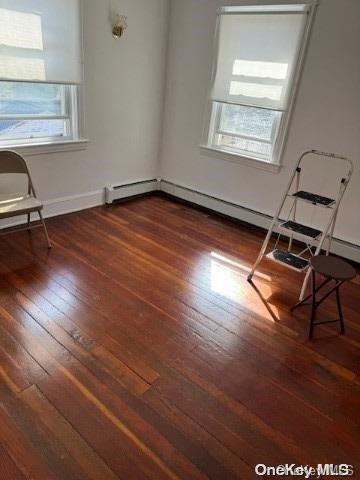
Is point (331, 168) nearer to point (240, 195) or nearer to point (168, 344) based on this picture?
point (240, 195)

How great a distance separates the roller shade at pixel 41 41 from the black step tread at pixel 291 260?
2405mm

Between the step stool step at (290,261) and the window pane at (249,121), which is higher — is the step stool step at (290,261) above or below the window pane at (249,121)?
below

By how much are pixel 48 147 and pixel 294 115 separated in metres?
2.29

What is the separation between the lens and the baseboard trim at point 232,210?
10.1ft

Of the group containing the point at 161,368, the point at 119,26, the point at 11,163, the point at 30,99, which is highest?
the point at 119,26

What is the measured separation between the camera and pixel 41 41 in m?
Result: 2.77

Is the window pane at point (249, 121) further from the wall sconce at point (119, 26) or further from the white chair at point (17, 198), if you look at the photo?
the white chair at point (17, 198)

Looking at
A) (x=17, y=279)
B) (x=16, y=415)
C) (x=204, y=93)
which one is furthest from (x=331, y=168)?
(x=16, y=415)

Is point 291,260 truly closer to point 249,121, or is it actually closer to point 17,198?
point 249,121

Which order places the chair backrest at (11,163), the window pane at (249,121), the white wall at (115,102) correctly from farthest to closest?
the window pane at (249,121), the white wall at (115,102), the chair backrest at (11,163)

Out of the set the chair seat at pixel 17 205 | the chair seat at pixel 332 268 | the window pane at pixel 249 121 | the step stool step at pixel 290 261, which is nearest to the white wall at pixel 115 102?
the chair seat at pixel 17 205

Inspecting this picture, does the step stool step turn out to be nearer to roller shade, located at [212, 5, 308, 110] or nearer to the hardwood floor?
the hardwood floor

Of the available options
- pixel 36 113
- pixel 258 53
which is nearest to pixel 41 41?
pixel 36 113

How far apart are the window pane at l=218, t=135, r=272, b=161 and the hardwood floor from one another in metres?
1.20
